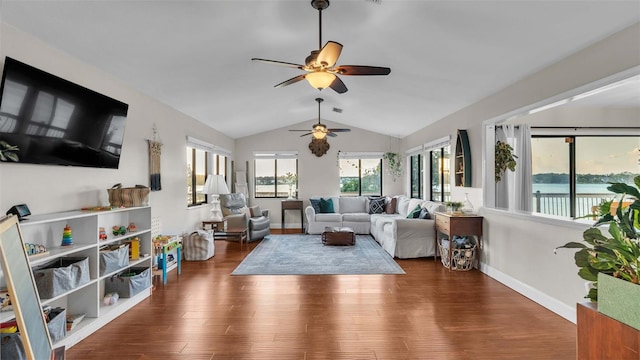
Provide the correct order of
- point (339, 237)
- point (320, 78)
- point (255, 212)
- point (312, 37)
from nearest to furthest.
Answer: point (320, 78), point (312, 37), point (339, 237), point (255, 212)

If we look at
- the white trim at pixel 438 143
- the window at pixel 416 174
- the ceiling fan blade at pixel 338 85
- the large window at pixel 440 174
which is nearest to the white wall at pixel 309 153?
the window at pixel 416 174

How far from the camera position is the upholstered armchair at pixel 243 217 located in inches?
257

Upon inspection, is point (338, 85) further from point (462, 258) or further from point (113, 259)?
point (462, 258)

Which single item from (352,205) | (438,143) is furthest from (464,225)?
(352,205)

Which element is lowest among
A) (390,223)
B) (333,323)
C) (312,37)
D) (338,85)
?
(333,323)

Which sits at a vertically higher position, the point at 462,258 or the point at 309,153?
the point at 309,153

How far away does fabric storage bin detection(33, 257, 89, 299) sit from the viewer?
7.99 feet

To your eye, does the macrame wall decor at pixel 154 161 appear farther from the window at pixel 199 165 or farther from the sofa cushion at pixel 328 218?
the sofa cushion at pixel 328 218

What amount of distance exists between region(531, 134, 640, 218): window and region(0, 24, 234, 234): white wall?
5.95 metres

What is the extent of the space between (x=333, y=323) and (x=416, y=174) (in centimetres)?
593

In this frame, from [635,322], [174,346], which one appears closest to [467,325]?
[635,322]

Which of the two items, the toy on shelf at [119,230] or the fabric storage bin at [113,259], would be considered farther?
the toy on shelf at [119,230]

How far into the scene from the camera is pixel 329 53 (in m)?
2.65

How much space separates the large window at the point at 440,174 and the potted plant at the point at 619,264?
446 cm
